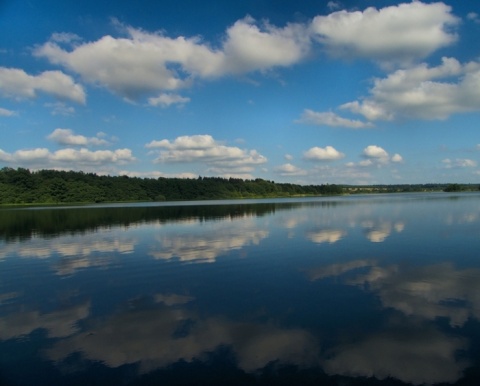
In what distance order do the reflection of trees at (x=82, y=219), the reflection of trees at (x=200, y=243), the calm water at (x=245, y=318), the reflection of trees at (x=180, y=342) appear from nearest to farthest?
the calm water at (x=245, y=318) → the reflection of trees at (x=180, y=342) → the reflection of trees at (x=200, y=243) → the reflection of trees at (x=82, y=219)

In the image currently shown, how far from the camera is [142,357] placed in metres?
9.29

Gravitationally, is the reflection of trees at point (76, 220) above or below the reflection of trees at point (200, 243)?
below

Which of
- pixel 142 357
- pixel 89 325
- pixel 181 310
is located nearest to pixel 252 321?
pixel 181 310

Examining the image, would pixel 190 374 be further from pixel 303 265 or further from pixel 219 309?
pixel 303 265

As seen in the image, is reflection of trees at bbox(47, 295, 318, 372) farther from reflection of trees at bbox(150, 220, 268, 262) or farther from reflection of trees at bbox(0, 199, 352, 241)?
reflection of trees at bbox(0, 199, 352, 241)

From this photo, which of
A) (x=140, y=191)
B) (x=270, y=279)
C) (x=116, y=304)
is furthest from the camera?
(x=140, y=191)

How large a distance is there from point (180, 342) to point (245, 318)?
249 cm

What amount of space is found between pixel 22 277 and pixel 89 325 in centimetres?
940

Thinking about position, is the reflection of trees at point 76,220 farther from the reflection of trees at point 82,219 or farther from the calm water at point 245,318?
the calm water at point 245,318

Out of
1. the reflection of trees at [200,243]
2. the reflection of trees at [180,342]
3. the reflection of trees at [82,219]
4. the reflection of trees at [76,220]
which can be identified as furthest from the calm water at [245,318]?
the reflection of trees at [82,219]

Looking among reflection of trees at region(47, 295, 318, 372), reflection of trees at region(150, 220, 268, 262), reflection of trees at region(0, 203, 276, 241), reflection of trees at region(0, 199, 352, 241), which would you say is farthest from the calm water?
reflection of trees at region(0, 199, 352, 241)

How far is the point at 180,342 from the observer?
10.1 m

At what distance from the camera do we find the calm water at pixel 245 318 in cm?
853

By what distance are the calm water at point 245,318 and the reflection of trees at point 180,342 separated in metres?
0.05
